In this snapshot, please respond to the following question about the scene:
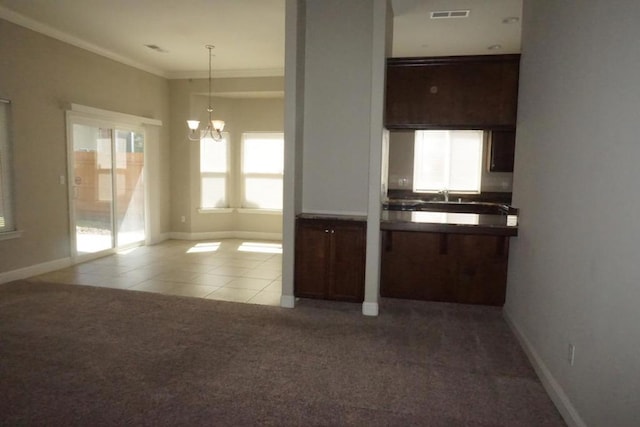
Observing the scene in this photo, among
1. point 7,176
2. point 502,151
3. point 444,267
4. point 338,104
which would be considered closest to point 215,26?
Result: point 338,104

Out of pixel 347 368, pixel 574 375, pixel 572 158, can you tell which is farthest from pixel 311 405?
pixel 572 158

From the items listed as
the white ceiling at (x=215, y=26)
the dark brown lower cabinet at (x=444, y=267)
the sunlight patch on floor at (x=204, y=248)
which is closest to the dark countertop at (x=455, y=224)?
the dark brown lower cabinet at (x=444, y=267)

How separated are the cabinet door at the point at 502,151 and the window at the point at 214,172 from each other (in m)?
4.81

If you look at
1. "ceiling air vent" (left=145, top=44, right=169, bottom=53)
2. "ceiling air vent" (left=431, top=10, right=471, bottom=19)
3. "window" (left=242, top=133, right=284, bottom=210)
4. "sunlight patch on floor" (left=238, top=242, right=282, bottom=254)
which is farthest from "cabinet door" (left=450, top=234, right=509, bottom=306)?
"ceiling air vent" (left=145, top=44, right=169, bottom=53)

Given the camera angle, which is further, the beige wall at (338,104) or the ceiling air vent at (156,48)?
the ceiling air vent at (156,48)

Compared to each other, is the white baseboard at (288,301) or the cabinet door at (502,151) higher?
the cabinet door at (502,151)

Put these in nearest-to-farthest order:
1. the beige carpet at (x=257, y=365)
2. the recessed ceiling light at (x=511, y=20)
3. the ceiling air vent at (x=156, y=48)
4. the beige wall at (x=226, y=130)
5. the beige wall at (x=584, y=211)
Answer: the beige wall at (x=584, y=211) → the beige carpet at (x=257, y=365) → the recessed ceiling light at (x=511, y=20) → the ceiling air vent at (x=156, y=48) → the beige wall at (x=226, y=130)

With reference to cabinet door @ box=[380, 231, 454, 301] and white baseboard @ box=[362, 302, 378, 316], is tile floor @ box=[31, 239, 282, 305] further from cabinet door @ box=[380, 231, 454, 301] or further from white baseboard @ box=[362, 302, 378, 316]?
cabinet door @ box=[380, 231, 454, 301]

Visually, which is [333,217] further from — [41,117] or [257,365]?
[41,117]

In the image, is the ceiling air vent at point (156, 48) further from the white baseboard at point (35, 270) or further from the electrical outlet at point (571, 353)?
the electrical outlet at point (571, 353)

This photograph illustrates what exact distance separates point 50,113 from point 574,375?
612 centimetres

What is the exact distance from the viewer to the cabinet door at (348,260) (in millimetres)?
4027

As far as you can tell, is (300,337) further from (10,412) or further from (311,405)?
(10,412)

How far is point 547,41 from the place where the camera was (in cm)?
305
